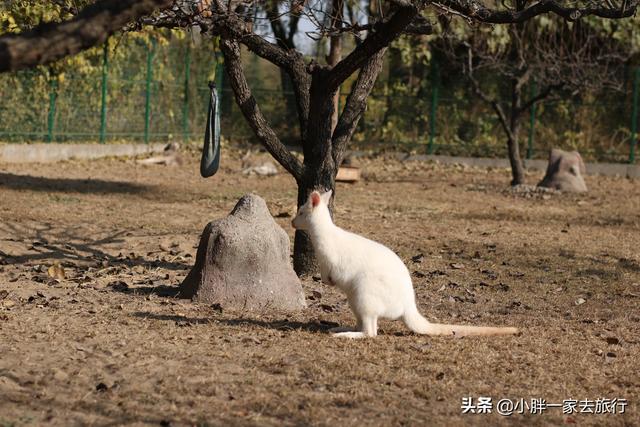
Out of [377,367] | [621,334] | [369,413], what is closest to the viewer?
[369,413]

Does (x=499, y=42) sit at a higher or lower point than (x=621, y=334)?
higher

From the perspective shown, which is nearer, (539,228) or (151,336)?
(151,336)

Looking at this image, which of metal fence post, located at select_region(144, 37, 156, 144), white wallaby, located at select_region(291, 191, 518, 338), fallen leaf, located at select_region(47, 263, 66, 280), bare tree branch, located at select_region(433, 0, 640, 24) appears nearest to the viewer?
white wallaby, located at select_region(291, 191, 518, 338)

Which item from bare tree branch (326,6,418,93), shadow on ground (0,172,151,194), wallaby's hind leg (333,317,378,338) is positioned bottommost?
wallaby's hind leg (333,317,378,338)

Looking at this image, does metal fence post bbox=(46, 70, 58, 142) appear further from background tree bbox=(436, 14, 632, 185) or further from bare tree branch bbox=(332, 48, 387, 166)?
bare tree branch bbox=(332, 48, 387, 166)

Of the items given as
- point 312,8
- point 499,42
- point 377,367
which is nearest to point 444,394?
point 377,367

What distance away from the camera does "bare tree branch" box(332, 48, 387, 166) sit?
29.1 feet

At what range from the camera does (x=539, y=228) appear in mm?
12578

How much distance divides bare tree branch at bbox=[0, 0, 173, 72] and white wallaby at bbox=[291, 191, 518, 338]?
2.79 meters

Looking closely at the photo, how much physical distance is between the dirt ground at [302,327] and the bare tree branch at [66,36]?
183cm

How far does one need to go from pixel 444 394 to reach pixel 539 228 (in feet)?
24.7

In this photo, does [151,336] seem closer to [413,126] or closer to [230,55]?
[230,55]

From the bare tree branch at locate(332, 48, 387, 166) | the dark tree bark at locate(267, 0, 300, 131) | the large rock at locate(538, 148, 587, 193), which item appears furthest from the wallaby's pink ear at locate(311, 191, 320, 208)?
the dark tree bark at locate(267, 0, 300, 131)

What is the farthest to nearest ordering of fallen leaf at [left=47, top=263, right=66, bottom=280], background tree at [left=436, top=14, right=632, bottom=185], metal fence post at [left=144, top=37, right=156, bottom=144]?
metal fence post at [left=144, top=37, right=156, bottom=144], background tree at [left=436, top=14, right=632, bottom=185], fallen leaf at [left=47, top=263, right=66, bottom=280]
